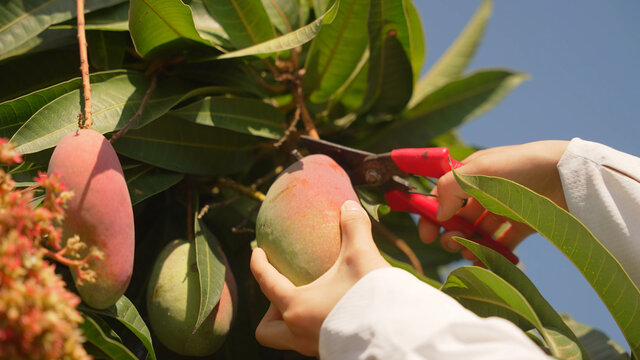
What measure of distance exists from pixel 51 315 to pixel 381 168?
659 millimetres

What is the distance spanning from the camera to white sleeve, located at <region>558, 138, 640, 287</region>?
0.85 metres

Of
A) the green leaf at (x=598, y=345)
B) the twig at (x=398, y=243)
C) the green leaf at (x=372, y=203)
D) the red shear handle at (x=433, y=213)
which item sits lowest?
the twig at (x=398, y=243)

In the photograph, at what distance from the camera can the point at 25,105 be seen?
84cm

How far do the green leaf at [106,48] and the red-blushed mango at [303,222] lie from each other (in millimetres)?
429

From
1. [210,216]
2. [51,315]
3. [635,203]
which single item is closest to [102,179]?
[51,315]

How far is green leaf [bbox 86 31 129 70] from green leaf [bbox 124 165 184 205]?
8.7 inches

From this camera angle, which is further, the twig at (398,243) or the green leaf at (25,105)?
the twig at (398,243)

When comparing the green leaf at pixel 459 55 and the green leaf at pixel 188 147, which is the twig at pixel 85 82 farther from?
the green leaf at pixel 459 55

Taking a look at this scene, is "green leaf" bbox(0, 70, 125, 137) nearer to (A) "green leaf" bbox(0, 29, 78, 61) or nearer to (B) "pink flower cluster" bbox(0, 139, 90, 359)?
(A) "green leaf" bbox(0, 29, 78, 61)

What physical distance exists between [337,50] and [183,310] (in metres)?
0.64

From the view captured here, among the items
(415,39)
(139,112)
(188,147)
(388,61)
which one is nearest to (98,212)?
(139,112)

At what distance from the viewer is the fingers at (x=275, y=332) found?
756 mm

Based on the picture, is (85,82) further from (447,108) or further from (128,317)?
(447,108)

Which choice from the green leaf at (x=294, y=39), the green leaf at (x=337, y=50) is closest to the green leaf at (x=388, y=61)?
the green leaf at (x=337, y=50)
